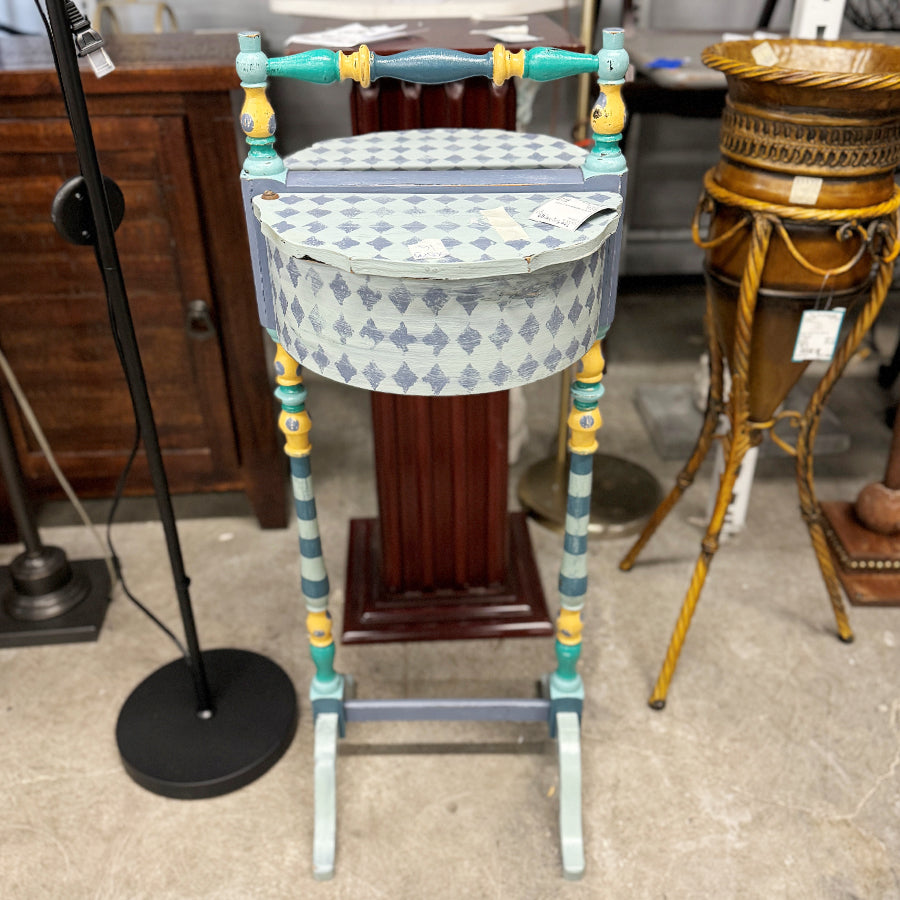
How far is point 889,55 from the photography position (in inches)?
58.7

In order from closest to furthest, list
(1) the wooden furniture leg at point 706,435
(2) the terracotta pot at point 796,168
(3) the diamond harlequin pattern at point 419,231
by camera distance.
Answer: (3) the diamond harlequin pattern at point 419,231 → (2) the terracotta pot at point 796,168 → (1) the wooden furniture leg at point 706,435

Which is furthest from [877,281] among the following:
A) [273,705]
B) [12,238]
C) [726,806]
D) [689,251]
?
[689,251]

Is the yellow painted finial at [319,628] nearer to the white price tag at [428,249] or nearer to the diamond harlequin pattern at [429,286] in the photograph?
the diamond harlequin pattern at [429,286]

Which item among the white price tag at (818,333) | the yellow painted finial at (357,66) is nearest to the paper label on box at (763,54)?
the white price tag at (818,333)

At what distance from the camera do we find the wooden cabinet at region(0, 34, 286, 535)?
5.60 ft

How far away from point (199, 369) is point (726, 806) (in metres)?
1.41

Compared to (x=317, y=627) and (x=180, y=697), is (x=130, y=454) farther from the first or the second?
(x=317, y=627)

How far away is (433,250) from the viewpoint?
94 cm

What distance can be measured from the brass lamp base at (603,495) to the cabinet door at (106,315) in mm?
771

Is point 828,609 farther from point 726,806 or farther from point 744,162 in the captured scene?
point 744,162

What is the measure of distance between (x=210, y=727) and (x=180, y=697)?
0.36 ft

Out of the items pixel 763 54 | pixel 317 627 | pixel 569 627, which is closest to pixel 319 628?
pixel 317 627

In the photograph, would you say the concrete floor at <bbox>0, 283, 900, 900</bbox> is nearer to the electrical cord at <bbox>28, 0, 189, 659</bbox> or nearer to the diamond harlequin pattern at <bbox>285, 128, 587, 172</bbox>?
the electrical cord at <bbox>28, 0, 189, 659</bbox>

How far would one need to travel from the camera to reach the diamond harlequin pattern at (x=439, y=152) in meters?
1.20
